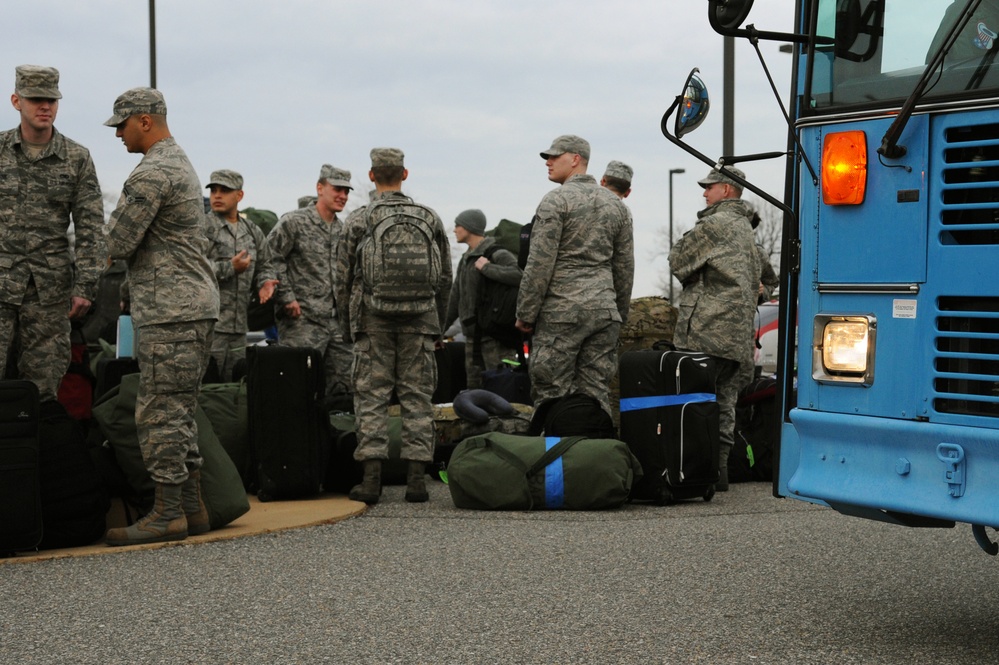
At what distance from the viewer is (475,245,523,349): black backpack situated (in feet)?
35.8

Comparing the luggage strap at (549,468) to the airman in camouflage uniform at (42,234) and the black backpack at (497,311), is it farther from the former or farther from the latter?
the black backpack at (497,311)

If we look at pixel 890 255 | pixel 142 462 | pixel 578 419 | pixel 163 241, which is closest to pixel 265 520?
pixel 142 462

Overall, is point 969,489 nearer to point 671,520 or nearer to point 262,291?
point 671,520

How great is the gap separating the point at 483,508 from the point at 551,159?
2661 millimetres

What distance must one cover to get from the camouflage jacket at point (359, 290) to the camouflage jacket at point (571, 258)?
672mm

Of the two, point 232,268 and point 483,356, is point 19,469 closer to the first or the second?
point 232,268

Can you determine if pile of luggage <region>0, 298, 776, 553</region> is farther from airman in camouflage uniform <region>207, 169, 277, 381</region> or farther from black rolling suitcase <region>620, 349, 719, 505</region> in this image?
airman in camouflage uniform <region>207, 169, 277, 381</region>

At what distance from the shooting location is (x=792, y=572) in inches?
237

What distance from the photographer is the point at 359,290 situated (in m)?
8.34

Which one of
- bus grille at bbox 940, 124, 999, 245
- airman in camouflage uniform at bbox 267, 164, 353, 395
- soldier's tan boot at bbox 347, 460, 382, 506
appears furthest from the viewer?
airman in camouflage uniform at bbox 267, 164, 353, 395

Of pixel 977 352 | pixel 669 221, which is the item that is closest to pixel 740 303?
pixel 977 352

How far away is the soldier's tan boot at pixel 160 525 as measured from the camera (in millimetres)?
6578

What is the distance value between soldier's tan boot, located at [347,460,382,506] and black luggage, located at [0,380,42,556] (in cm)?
238

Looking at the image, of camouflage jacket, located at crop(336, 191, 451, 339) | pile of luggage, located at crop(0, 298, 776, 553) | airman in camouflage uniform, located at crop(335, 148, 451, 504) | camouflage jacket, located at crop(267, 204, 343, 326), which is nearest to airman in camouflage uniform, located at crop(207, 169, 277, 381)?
camouflage jacket, located at crop(267, 204, 343, 326)
